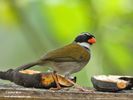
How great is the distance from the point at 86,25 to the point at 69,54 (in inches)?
59.9

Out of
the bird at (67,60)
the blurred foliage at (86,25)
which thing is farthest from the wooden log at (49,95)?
the blurred foliage at (86,25)

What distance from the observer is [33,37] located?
4.66 meters

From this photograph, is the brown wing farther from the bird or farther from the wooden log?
the wooden log

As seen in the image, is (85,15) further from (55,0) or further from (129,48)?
(129,48)

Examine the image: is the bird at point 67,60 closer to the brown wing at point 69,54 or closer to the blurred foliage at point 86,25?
the brown wing at point 69,54

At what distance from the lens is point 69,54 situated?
300cm

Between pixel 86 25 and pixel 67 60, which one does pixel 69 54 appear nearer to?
pixel 67 60

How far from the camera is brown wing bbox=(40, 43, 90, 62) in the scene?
2.86 meters

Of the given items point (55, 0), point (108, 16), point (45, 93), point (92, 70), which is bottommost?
point (92, 70)

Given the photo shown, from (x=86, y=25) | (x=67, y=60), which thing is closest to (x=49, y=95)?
(x=67, y=60)

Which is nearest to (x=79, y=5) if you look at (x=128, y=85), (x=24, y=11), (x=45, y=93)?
(x=24, y=11)

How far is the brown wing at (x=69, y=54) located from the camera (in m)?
2.86

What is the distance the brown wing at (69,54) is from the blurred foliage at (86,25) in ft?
4.22

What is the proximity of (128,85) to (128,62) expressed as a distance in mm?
1701
